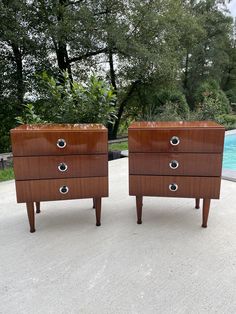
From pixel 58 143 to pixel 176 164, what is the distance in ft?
2.70

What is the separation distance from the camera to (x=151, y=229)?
1.85 meters

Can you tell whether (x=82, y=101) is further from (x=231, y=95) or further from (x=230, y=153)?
(x=231, y=95)

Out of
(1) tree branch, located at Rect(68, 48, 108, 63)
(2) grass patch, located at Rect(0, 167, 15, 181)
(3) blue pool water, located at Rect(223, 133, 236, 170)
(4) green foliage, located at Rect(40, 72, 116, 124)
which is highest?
(1) tree branch, located at Rect(68, 48, 108, 63)

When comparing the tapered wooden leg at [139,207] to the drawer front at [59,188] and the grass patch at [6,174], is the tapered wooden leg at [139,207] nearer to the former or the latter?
the drawer front at [59,188]

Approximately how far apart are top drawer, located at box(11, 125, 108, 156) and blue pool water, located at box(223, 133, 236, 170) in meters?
2.93

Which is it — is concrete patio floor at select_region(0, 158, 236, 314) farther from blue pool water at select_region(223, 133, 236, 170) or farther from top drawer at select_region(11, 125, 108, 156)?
blue pool water at select_region(223, 133, 236, 170)

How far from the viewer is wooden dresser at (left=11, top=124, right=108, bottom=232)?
1636 mm

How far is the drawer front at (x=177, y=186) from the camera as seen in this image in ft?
5.70

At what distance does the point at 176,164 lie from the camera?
174 centimetres

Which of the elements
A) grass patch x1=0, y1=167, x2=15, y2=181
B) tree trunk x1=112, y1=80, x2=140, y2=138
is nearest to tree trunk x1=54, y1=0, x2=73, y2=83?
tree trunk x1=112, y1=80, x2=140, y2=138

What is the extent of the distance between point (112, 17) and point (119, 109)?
8.70 feet

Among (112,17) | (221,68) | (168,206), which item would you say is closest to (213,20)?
(221,68)

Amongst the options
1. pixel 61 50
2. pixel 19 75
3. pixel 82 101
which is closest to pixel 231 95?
pixel 61 50

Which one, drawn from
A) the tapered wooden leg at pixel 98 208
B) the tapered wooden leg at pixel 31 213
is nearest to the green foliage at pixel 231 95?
the tapered wooden leg at pixel 98 208
